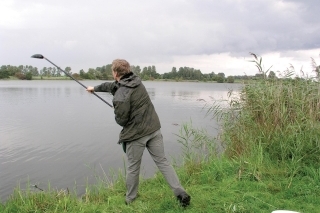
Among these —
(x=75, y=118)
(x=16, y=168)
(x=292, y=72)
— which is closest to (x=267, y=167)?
(x=292, y=72)

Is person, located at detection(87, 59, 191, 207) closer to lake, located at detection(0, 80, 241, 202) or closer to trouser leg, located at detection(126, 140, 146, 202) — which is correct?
trouser leg, located at detection(126, 140, 146, 202)

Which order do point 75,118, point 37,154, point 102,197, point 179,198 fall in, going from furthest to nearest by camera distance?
point 75,118 → point 37,154 → point 102,197 → point 179,198

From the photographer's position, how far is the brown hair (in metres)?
3.55

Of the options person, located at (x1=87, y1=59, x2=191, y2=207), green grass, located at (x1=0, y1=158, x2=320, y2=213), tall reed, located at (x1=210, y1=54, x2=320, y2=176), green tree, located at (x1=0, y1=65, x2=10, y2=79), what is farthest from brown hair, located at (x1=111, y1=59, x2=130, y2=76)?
green tree, located at (x1=0, y1=65, x2=10, y2=79)

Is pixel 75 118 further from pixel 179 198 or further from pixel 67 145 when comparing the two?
pixel 179 198

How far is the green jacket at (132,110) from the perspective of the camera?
135 inches

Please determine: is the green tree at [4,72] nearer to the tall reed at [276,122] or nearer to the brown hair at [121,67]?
the tall reed at [276,122]

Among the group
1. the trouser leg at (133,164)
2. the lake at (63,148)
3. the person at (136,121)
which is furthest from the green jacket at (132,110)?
the lake at (63,148)

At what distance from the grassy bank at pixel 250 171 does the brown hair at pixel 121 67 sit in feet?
5.49

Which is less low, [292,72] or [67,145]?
[292,72]

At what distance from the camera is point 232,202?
3643 mm

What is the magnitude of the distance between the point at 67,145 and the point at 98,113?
8164 mm

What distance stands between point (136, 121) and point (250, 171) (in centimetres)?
209

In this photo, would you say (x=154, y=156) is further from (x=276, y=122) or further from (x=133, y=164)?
(x=276, y=122)
